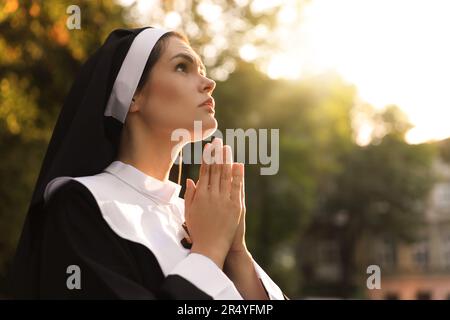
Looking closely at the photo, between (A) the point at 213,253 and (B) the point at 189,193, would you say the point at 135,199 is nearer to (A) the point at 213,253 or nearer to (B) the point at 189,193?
(B) the point at 189,193

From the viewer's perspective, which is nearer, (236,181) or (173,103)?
(236,181)

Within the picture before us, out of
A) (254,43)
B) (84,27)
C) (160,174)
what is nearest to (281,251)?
(254,43)

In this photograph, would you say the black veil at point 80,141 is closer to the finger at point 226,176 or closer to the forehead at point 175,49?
the forehead at point 175,49

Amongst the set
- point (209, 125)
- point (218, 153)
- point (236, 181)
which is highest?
point (209, 125)

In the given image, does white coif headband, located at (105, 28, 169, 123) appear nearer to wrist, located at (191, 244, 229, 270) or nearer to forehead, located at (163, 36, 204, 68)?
forehead, located at (163, 36, 204, 68)

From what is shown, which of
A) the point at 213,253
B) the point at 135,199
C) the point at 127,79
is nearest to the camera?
the point at 213,253

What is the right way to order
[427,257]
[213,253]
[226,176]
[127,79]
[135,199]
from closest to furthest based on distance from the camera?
[213,253]
[226,176]
[135,199]
[127,79]
[427,257]

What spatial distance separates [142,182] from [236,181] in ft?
1.42

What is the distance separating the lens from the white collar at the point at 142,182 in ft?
9.08

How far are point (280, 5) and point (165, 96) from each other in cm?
1419

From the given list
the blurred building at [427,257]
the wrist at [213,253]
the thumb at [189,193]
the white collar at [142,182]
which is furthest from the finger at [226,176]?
the blurred building at [427,257]

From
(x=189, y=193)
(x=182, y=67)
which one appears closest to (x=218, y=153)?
(x=189, y=193)

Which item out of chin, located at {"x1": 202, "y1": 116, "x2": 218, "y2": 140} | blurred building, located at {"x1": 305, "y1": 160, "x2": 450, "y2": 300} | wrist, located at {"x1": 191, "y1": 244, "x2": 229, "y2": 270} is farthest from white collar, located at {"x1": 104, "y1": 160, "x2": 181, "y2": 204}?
blurred building, located at {"x1": 305, "y1": 160, "x2": 450, "y2": 300}

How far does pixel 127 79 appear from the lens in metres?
2.86
